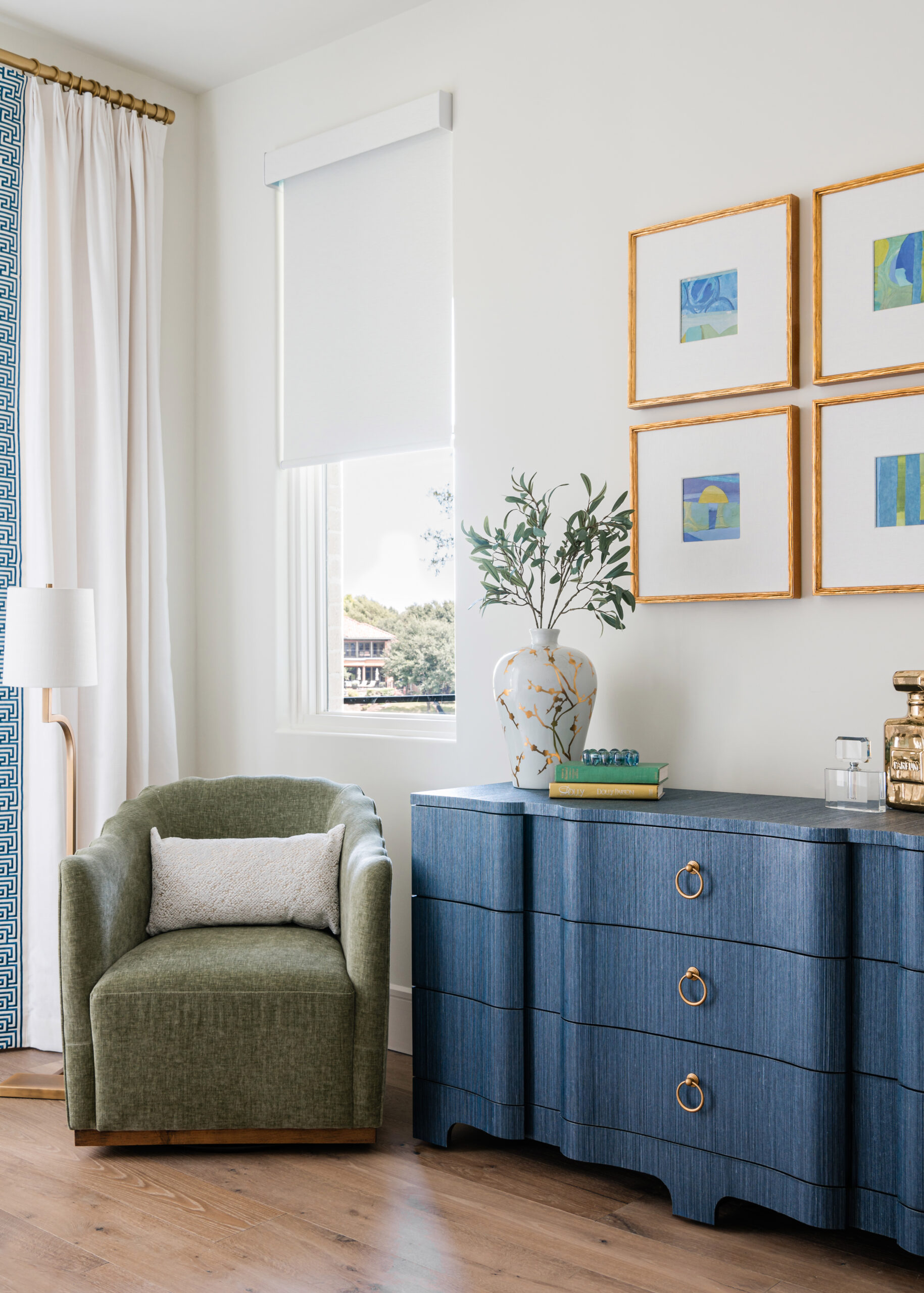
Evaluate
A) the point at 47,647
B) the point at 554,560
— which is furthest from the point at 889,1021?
the point at 47,647

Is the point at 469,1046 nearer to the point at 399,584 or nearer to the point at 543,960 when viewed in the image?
the point at 543,960

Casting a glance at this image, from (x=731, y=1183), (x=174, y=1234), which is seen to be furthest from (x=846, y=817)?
(x=174, y=1234)

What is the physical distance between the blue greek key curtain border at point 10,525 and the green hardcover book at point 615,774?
1767 mm

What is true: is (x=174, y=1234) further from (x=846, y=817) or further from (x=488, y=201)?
(x=488, y=201)

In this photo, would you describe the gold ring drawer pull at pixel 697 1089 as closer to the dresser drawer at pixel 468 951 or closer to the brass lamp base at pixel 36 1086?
the dresser drawer at pixel 468 951

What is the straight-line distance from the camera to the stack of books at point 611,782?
2.42 meters

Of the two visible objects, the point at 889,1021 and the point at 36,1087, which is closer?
the point at 889,1021

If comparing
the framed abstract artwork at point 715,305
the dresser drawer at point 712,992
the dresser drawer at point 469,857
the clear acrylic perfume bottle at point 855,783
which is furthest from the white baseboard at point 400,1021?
the framed abstract artwork at point 715,305

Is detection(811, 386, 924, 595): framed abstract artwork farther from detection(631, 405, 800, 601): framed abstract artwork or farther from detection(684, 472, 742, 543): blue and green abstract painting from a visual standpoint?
detection(684, 472, 742, 543): blue and green abstract painting

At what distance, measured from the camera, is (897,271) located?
7.87ft

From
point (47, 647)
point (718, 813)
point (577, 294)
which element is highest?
point (577, 294)

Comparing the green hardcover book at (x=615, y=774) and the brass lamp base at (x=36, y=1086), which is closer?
the green hardcover book at (x=615, y=774)

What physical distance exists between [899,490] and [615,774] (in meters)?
0.83

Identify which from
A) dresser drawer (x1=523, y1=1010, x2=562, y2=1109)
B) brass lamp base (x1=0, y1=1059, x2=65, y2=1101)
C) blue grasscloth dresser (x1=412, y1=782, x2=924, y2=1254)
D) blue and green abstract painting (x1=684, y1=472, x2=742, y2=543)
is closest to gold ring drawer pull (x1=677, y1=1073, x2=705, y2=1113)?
blue grasscloth dresser (x1=412, y1=782, x2=924, y2=1254)
